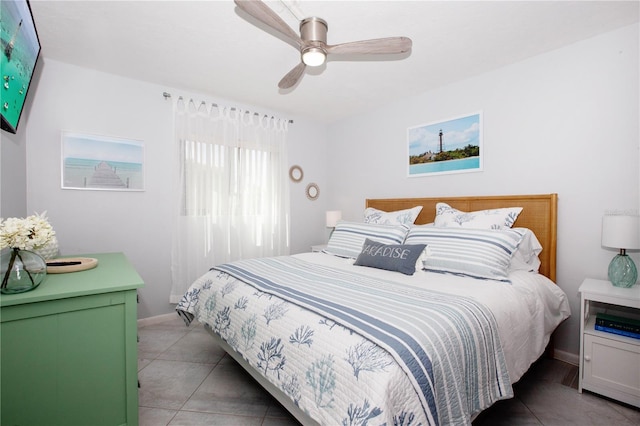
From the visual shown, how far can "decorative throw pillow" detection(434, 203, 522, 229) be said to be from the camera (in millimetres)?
2389

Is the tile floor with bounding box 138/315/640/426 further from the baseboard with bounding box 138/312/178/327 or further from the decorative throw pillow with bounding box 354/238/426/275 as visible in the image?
the decorative throw pillow with bounding box 354/238/426/275

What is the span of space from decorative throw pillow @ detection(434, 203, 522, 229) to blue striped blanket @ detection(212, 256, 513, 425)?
39.6 inches

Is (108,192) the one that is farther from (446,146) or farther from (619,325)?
(619,325)

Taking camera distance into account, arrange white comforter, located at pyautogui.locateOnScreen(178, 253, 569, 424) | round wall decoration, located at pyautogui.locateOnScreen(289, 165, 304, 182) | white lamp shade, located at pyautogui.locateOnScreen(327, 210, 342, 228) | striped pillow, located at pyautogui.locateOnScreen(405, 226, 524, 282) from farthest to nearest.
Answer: round wall decoration, located at pyautogui.locateOnScreen(289, 165, 304, 182) < white lamp shade, located at pyautogui.locateOnScreen(327, 210, 342, 228) < striped pillow, located at pyautogui.locateOnScreen(405, 226, 524, 282) < white comforter, located at pyautogui.locateOnScreen(178, 253, 569, 424)

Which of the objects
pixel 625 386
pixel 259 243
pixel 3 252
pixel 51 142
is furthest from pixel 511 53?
pixel 51 142

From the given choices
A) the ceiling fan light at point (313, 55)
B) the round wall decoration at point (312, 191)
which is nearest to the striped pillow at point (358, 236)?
the round wall decoration at point (312, 191)

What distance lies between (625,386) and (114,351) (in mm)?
2836

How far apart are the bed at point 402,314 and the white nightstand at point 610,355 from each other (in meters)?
0.20

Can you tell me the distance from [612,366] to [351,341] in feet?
6.05

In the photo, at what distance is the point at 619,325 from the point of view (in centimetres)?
186

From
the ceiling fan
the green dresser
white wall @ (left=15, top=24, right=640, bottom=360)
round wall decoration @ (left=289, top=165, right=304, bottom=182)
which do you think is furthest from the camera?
round wall decoration @ (left=289, top=165, right=304, bottom=182)

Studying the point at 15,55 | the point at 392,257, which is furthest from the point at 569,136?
the point at 15,55

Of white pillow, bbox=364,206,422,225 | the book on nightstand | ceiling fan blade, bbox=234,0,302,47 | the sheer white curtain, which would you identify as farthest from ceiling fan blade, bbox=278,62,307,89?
the book on nightstand

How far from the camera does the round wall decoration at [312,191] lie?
4.30 m
